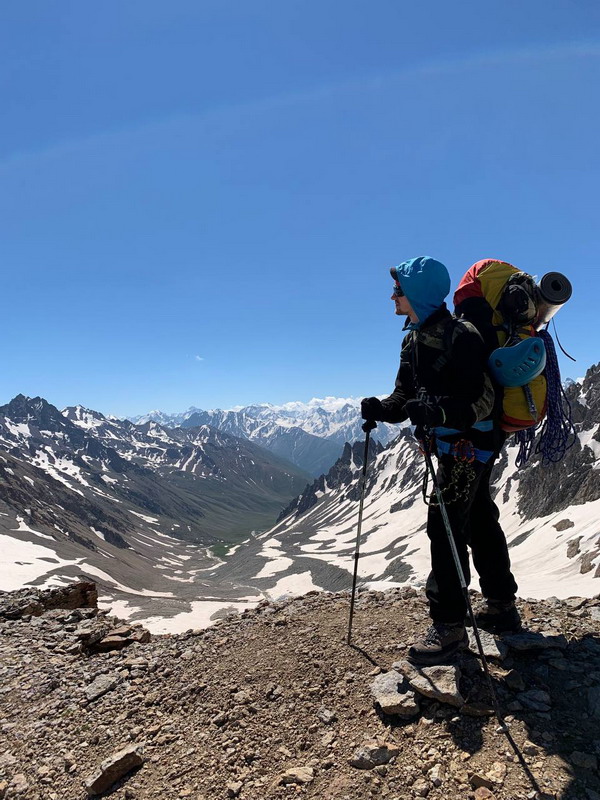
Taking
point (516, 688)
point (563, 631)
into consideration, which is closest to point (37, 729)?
point (516, 688)

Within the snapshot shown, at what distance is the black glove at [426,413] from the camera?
562 cm

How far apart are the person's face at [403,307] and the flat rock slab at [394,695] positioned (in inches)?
192

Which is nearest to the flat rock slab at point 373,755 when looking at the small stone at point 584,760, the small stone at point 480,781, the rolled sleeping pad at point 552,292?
the small stone at point 480,781

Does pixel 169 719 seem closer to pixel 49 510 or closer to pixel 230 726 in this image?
pixel 230 726

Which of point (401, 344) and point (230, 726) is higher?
point (401, 344)

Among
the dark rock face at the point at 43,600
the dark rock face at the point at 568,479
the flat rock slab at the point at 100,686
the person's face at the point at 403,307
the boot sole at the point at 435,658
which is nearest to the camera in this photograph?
the boot sole at the point at 435,658

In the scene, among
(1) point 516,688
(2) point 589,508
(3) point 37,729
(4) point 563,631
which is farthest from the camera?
(2) point 589,508

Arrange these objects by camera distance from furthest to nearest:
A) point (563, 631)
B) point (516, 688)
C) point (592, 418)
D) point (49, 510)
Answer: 1. point (49, 510)
2. point (592, 418)
3. point (563, 631)
4. point (516, 688)

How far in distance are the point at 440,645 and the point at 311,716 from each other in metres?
1.94

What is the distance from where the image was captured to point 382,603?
29.6 feet

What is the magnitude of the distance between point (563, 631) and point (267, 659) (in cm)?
476

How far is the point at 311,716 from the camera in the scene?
5.59m

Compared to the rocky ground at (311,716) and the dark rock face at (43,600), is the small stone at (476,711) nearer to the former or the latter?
the rocky ground at (311,716)

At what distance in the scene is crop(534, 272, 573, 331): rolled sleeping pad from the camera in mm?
6137
